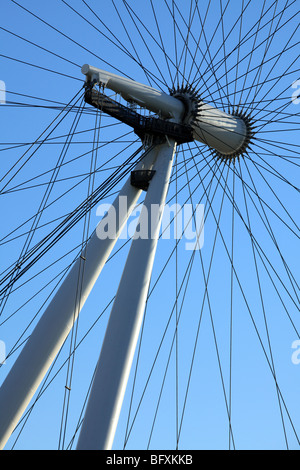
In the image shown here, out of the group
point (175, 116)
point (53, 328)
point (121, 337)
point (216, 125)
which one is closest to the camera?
point (121, 337)

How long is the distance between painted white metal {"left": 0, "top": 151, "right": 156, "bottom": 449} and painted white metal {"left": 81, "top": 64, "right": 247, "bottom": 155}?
2.43 meters

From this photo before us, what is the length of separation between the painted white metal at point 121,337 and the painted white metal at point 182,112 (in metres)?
2.76

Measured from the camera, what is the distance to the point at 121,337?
1678cm

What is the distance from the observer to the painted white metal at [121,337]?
15.4 meters

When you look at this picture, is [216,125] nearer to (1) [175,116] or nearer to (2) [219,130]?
(2) [219,130]

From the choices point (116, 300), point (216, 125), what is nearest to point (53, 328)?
point (116, 300)

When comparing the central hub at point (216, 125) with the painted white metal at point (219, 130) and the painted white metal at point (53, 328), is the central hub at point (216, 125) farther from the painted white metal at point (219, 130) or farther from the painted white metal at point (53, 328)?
the painted white metal at point (53, 328)

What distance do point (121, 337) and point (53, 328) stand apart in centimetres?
309

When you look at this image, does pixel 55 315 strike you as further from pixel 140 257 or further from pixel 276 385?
pixel 276 385

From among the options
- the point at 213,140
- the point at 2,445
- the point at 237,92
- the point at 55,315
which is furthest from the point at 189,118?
the point at 2,445

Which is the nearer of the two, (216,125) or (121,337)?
(121,337)

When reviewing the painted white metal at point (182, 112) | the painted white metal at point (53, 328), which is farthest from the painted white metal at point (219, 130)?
the painted white metal at point (53, 328)

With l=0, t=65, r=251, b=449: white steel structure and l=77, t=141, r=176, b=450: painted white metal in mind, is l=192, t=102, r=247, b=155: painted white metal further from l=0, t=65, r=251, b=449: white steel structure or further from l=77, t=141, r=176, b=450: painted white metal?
l=77, t=141, r=176, b=450: painted white metal

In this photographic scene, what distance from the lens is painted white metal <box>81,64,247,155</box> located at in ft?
68.9
